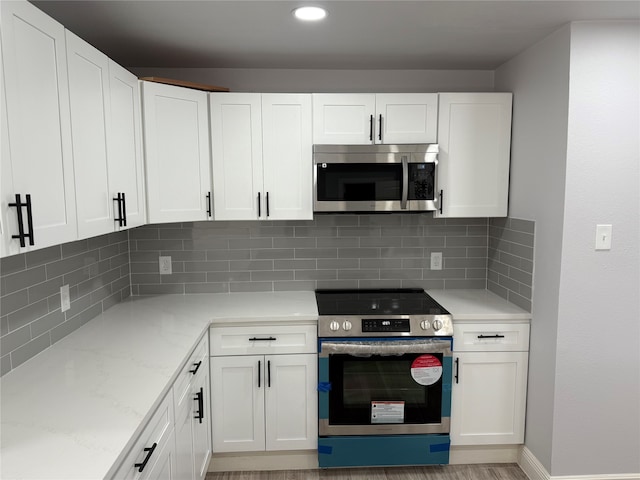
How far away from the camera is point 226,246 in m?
2.89

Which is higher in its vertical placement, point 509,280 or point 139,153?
point 139,153

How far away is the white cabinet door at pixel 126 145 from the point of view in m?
1.87

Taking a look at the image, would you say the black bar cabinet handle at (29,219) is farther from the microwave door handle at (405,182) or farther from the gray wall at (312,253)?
the microwave door handle at (405,182)

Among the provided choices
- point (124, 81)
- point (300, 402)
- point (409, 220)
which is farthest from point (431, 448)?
point (124, 81)

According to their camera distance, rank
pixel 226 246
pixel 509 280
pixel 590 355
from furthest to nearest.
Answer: pixel 226 246
pixel 509 280
pixel 590 355

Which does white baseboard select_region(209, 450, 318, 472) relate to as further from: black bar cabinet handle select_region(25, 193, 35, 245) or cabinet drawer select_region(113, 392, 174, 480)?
black bar cabinet handle select_region(25, 193, 35, 245)

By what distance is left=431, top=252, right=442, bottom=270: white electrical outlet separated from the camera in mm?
2947

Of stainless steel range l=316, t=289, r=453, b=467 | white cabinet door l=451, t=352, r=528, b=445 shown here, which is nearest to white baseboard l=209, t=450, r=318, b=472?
stainless steel range l=316, t=289, r=453, b=467

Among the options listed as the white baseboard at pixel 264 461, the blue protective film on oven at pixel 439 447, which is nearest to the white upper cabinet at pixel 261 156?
the white baseboard at pixel 264 461

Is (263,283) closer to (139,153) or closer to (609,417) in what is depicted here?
(139,153)

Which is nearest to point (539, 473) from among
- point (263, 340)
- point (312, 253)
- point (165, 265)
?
point (263, 340)

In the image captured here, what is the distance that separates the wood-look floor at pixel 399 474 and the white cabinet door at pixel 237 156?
148cm

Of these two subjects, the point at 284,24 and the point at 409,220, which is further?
the point at 409,220

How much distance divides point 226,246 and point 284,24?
1.45 meters
